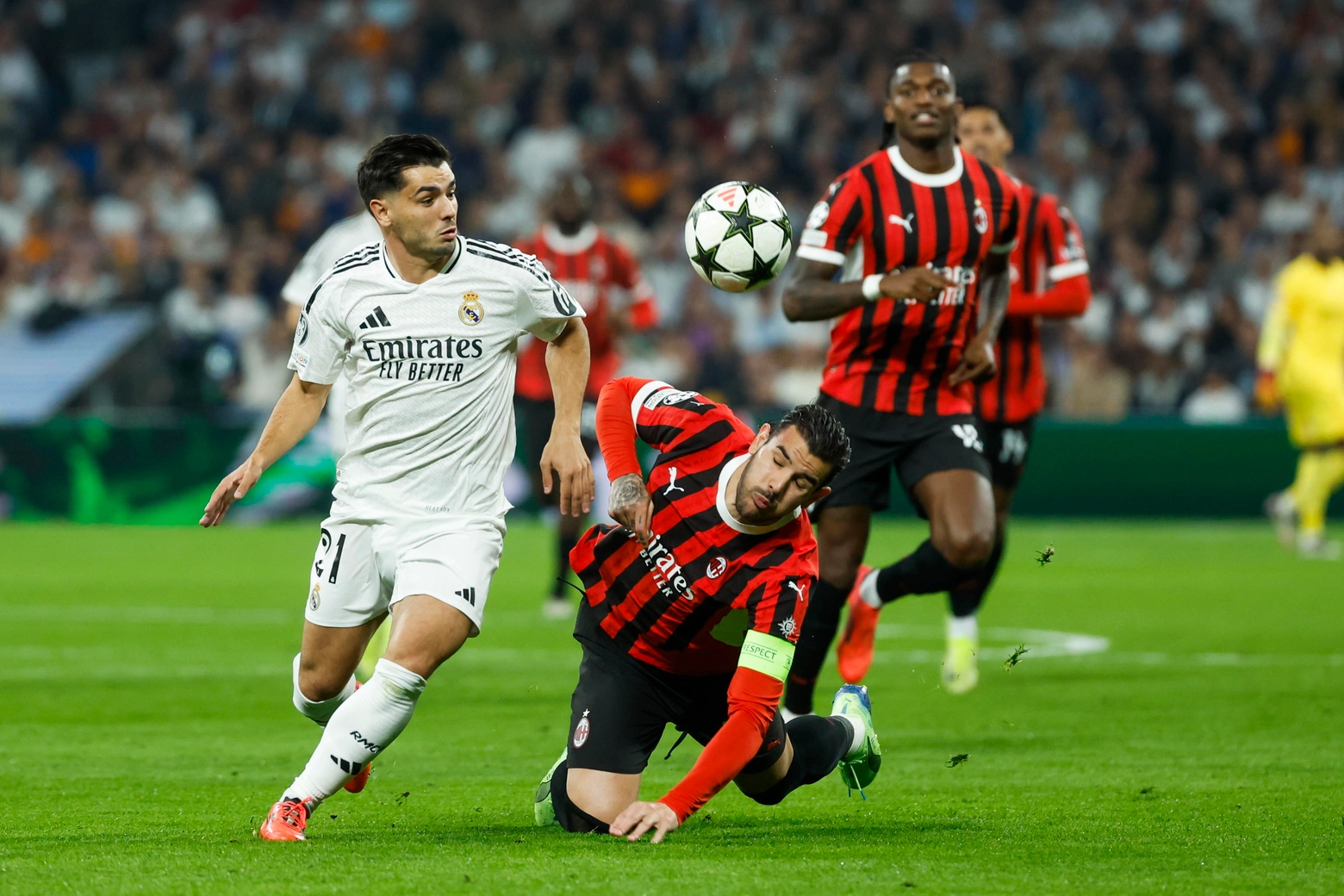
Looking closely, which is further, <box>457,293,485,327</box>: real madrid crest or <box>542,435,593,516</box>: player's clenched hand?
<box>457,293,485,327</box>: real madrid crest

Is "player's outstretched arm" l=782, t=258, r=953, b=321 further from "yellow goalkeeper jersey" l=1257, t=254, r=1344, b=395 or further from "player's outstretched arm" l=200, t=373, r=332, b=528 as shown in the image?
"yellow goalkeeper jersey" l=1257, t=254, r=1344, b=395

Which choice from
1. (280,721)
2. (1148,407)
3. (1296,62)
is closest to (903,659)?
(280,721)

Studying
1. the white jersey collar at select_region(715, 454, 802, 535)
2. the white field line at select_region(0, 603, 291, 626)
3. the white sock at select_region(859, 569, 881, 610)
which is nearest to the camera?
the white jersey collar at select_region(715, 454, 802, 535)

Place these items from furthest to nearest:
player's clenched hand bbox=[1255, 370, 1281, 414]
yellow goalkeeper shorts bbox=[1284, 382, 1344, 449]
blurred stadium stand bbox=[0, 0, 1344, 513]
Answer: blurred stadium stand bbox=[0, 0, 1344, 513] → yellow goalkeeper shorts bbox=[1284, 382, 1344, 449] → player's clenched hand bbox=[1255, 370, 1281, 414]

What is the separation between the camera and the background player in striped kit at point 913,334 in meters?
6.89

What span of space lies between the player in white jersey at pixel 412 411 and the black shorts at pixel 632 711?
44cm

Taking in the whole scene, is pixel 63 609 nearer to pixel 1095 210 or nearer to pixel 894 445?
pixel 894 445

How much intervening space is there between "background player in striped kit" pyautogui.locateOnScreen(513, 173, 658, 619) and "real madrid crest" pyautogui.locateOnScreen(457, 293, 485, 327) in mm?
5577

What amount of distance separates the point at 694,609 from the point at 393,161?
1441mm

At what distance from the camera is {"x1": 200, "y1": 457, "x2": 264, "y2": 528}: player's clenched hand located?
492 centimetres

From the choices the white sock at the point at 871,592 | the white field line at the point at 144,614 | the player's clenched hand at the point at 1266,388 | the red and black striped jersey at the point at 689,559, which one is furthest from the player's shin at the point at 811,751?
the player's clenched hand at the point at 1266,388

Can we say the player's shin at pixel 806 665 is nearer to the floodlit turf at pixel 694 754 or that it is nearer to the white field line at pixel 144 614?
the floodlit turf at pixel 694 754

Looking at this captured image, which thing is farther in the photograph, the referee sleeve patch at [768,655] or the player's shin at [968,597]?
the player's shin at [968,597]

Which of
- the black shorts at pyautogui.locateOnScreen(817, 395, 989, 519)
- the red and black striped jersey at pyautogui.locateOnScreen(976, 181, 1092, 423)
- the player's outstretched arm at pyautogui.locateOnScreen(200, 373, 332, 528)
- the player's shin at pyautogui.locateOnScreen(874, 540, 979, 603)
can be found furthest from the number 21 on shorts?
the red and black striped jersey at pyautogui.locateOnScreen(976, 181, 1092, 423)
